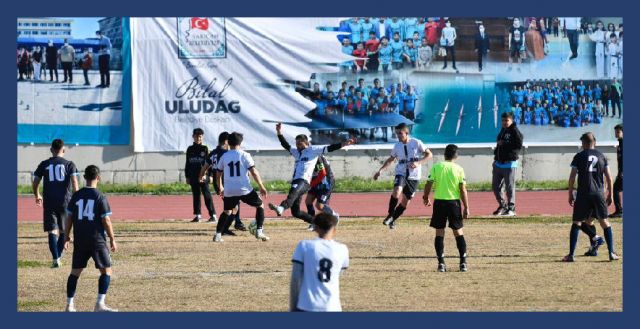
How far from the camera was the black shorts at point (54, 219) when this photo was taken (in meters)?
17.8

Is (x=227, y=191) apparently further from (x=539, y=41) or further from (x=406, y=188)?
(x=539, y=41)

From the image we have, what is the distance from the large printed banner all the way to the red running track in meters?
3.35

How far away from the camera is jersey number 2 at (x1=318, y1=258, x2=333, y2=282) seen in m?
10.1

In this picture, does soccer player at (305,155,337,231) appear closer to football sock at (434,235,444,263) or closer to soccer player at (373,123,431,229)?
soccer player at (373,123,431,229)

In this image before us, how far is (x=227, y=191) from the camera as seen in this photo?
2033 cm

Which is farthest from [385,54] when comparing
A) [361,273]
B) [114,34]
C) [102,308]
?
[102,308]

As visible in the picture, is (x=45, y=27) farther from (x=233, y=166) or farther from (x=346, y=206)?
(x=233, y=166)

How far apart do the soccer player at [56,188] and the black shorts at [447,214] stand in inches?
217

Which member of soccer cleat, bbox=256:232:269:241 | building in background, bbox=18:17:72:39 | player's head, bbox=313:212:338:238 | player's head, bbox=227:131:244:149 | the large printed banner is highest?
building in background, bbox=18:17:72:39

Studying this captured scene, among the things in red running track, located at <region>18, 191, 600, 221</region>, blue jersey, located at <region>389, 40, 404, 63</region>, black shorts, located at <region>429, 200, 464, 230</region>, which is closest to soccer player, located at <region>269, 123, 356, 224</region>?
black shorts, located at <region>429, 200, 464, 230</region>

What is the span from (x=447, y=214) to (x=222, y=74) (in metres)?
→ 19.3

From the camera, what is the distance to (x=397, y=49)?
34312 mm

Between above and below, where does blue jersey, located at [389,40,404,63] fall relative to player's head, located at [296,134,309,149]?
above

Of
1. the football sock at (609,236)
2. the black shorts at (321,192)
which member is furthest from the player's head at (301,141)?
the football sock at (609,236)
